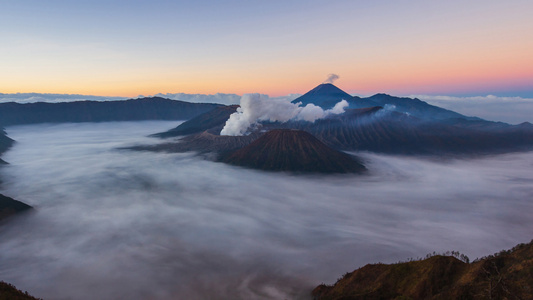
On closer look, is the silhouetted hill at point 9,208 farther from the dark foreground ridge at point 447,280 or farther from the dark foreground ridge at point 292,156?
the dark foreground ridge at point 292,156

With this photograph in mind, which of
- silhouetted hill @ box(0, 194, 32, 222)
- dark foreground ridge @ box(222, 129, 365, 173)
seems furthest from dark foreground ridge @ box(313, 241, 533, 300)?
dark foreground ridge @ box(222, 129, 365, 173)

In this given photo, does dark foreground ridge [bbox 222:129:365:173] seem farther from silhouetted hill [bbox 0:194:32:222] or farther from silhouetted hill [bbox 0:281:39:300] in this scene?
silhouetted hill [bbox 0:281:39:300]

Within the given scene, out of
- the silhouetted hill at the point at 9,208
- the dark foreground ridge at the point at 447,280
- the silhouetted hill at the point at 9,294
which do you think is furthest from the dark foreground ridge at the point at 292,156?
the silhouetted hill at the point at 9,294

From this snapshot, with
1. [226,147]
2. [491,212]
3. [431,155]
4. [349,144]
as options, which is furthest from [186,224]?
[431,155]

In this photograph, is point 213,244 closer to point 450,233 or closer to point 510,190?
point 450,233

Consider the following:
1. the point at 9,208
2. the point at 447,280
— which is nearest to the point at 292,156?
the point at 9,208

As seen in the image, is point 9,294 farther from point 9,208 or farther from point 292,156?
point 292,156
